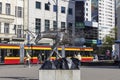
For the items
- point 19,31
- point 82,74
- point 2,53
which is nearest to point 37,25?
point 19,31

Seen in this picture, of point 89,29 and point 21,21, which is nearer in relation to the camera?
point 21,21

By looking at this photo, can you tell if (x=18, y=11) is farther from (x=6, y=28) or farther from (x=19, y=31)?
(x=6, y=28)

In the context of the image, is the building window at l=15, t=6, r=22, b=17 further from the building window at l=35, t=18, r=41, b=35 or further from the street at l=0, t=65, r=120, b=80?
the street at l=0, t=65, r=120, b=80

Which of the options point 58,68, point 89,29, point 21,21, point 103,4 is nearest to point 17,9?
point 21,21

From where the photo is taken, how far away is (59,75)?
22.3m

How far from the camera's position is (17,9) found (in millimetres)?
81062

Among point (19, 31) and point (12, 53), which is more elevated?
point (19, 31)

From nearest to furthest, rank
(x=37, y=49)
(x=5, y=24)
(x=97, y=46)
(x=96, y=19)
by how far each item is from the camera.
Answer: (x=37, y=49)
(x=5, y=24)
(x=97, y=46)
(x=96, y=19)

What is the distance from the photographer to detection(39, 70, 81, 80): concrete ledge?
22125 millimetres

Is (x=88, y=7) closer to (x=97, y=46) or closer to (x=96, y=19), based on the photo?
(x=96, y=19)

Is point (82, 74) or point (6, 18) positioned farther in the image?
point (6, 18)

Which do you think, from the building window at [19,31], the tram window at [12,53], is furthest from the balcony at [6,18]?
the tram window at [12,53]

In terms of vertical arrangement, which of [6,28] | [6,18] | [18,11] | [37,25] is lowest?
[6,28]

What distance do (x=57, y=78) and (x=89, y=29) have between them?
103 m
